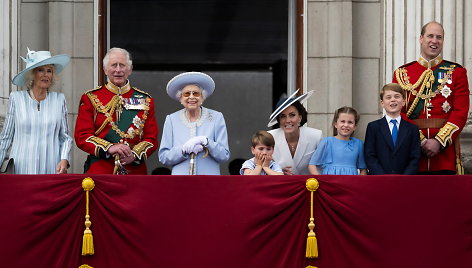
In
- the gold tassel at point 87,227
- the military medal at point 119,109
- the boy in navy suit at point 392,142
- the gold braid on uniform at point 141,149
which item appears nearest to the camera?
the gold tassel at point 87,227

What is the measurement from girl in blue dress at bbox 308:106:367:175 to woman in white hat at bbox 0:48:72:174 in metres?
2.12

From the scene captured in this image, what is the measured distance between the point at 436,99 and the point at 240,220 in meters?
2.21

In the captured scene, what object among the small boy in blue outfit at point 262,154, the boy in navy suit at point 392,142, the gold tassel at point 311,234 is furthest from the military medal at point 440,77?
the gold tassel at point 311,234

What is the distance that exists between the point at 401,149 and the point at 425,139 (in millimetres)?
444

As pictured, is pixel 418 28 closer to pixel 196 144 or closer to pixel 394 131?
pixel 394 131

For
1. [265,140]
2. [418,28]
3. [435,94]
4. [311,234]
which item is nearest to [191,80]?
[265,140]

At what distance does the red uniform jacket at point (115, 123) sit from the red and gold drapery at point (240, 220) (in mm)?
740

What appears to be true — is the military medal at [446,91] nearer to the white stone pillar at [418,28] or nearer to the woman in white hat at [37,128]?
the white stone pillar at [418,28]

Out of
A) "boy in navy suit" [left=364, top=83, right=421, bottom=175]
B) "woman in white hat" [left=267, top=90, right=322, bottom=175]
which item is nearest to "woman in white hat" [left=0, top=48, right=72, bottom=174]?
"woman in white hat" [left=267, top=90, right=322, bottom=175]

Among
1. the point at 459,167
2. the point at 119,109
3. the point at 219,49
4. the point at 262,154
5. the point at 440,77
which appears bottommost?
the point at 459,167

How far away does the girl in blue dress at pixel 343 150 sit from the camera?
9.73m

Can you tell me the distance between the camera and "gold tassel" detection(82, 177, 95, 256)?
8.95 meters

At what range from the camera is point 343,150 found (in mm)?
9734

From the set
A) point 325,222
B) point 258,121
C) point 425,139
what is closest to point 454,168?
point 425,139
